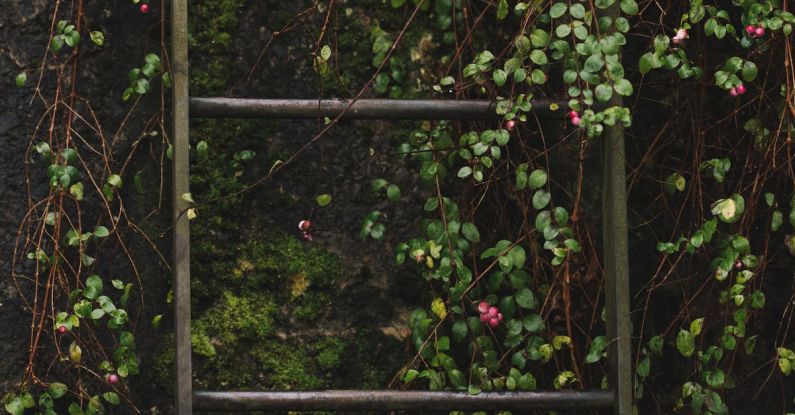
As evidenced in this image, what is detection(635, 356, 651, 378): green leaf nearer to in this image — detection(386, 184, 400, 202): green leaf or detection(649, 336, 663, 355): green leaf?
detection(649, 336, 663, 355): green leaf

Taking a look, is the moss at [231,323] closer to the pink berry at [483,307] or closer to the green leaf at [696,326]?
the pink berry at [483,307]

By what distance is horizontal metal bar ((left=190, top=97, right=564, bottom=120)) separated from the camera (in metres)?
1.93

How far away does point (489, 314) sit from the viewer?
197 centimetres

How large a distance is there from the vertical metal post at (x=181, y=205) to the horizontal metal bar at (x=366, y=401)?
50mm

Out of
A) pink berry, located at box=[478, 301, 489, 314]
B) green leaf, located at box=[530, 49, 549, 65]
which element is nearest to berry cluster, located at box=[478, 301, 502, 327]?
pink berry, located at box=[478, 301, 489, 314]

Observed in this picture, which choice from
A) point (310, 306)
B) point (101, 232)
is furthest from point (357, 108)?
point (101, 232)

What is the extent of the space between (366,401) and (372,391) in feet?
0.07

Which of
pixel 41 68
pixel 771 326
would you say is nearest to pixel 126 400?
pixel 41 68

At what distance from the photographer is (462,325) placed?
202 centimetres

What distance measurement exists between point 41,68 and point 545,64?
0.96 m

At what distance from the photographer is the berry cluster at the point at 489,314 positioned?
1968 mm

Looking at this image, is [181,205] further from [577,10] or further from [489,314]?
[577,10]

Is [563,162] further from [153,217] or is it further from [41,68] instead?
[41,68]

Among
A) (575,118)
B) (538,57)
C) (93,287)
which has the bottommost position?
(93,287)
